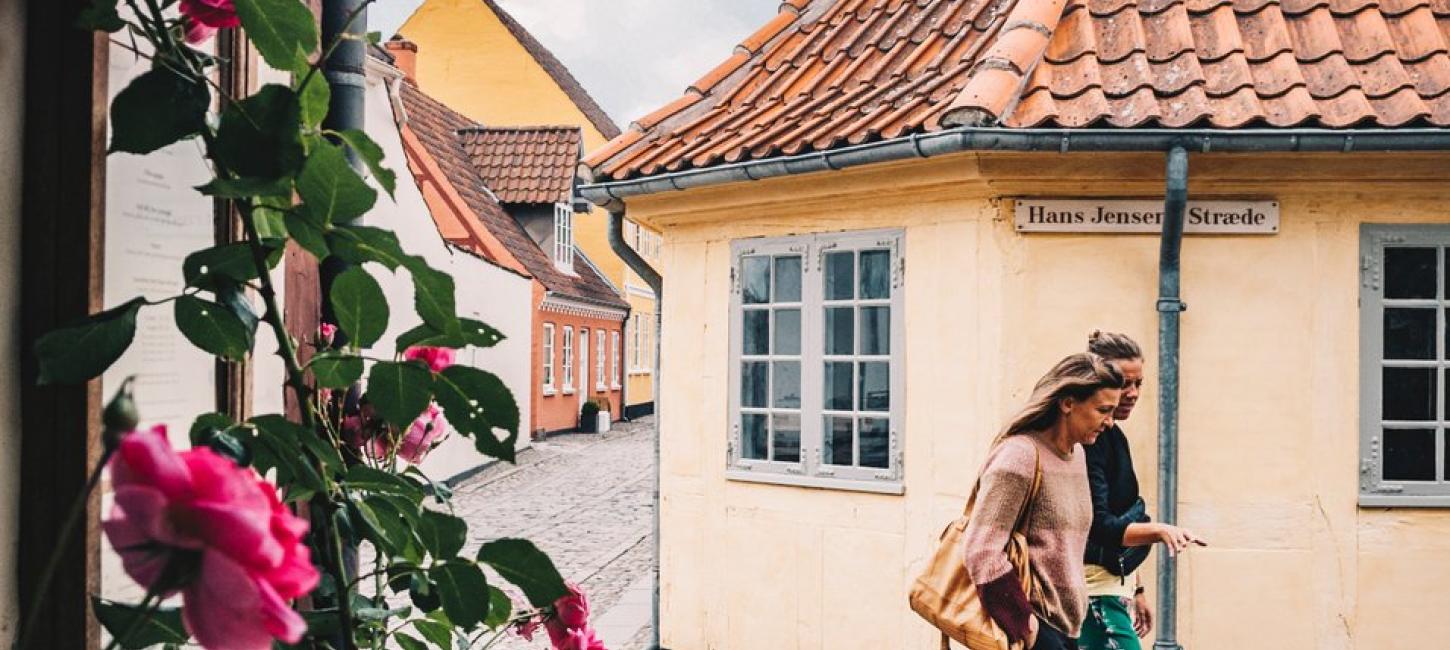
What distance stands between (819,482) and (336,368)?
603 cm

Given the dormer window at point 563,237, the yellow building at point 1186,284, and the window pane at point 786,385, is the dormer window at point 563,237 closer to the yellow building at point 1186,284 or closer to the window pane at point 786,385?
the window pane at point 786,385

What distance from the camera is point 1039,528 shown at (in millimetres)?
4055

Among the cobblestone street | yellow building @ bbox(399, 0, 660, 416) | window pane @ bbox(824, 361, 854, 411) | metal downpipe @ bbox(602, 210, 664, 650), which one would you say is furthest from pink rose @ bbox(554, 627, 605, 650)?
yellow building @ bbox(399, 0, 660, 416)

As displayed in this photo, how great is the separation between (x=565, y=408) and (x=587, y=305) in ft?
8.79

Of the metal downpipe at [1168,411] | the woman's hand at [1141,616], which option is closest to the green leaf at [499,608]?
the woman's hand at [1141,616]

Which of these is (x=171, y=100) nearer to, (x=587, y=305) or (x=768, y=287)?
(x=768, y=287)

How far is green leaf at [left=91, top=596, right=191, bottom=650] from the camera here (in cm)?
140

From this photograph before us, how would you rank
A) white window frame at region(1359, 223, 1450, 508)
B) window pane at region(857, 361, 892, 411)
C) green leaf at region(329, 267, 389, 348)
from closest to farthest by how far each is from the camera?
1. green leaf at region(329, 267, 389, 348)
2. white window frame at region(1359, 223, 1450, 508)
3. window pane at region(857, 361, 892, 411)

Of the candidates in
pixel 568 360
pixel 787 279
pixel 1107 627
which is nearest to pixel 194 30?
pixel 1107 627

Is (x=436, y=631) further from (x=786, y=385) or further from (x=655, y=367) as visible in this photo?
(x=655, y=367)

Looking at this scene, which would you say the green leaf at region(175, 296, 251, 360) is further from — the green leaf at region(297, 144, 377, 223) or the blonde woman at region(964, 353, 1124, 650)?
the blonde woman at region(964, 353, 1124, 650)

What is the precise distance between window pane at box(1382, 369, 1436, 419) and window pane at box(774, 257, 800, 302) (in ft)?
10.1

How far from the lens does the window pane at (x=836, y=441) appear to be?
7535 millimetres

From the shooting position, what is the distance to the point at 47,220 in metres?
1.82
